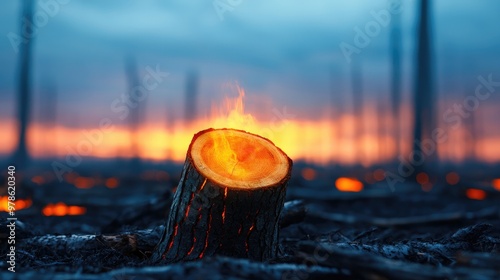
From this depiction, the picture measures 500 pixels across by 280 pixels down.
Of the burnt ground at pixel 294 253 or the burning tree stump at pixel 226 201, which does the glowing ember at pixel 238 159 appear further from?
the burnt ground at pixel 294 253

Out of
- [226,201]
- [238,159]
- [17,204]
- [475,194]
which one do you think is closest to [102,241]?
[226,201]

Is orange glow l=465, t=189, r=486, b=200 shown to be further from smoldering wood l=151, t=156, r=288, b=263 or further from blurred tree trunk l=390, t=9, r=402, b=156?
blurred tree trunk l=390, t=9, r=402, b=156

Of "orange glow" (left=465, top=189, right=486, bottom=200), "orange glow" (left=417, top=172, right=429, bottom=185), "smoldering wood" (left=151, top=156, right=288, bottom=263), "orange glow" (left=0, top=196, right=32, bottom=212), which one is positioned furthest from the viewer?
"orange glow" (left=417, top=172, right=429, bottom=185)

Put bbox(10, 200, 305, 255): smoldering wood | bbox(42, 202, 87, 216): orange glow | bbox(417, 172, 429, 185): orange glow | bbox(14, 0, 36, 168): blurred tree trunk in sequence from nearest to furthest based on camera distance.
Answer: bbox(10, 200, 305, 255): smoldering wood, bbox(42, 202, 87, 216): orange glow, bbox(417, 172, 429, 185): orange glow, bbox(14, 0, 36, 168): blurred tree trunk

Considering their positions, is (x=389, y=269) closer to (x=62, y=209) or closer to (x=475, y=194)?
(x=62, y=209)

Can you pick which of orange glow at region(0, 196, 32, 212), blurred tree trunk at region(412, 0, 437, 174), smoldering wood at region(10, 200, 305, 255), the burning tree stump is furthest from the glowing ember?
blurred tree trunk at region(412, 0, 437, 174)

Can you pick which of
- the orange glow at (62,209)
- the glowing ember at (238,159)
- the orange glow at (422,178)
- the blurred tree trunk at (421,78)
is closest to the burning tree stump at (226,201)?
the glowing ember at (238,159)

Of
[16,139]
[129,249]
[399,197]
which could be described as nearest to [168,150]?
[16,139]
